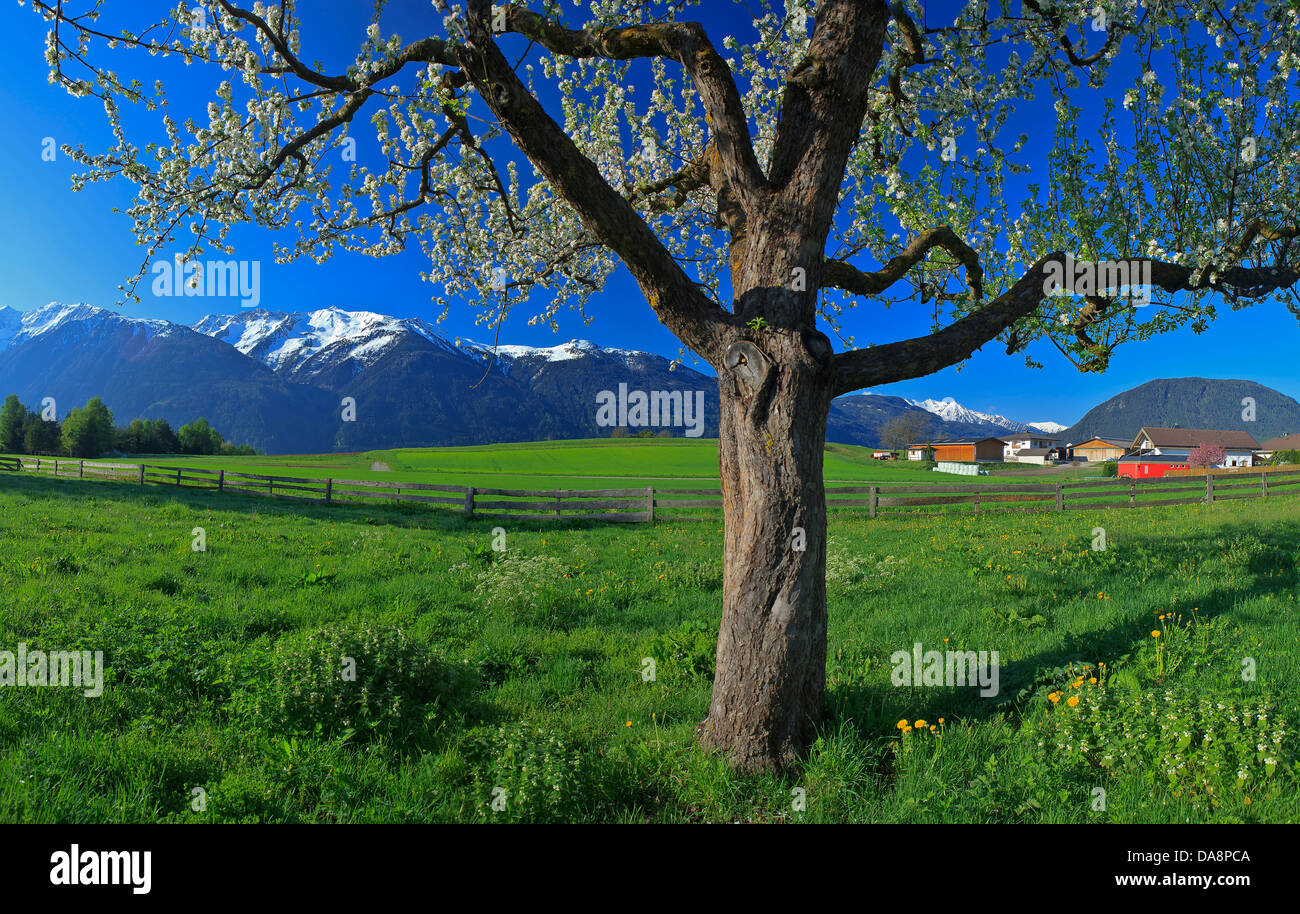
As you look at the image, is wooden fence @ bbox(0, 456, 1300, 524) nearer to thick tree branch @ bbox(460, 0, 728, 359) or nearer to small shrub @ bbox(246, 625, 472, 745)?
small shrub @ bbox(246, 625, 472, 745)

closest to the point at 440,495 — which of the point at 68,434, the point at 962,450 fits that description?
the point at 68,434

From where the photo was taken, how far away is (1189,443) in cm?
10338

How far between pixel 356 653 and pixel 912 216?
890cm

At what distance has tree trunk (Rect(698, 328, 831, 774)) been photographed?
4.17 m

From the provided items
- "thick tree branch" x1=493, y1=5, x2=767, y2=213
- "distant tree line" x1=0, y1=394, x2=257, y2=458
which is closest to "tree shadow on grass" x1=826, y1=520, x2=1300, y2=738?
"thick tree branch" x1=493, y1=5, x2=767, y2=213

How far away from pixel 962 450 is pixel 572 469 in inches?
3184

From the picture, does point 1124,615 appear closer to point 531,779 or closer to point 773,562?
point 773,562

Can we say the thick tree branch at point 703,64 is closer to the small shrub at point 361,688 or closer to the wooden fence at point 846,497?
the small shrub at point 361,688

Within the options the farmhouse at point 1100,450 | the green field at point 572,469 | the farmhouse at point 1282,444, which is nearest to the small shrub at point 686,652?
the green field at point 572,469

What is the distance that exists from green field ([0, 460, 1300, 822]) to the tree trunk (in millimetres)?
298

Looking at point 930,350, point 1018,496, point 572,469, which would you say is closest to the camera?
point 930,350
